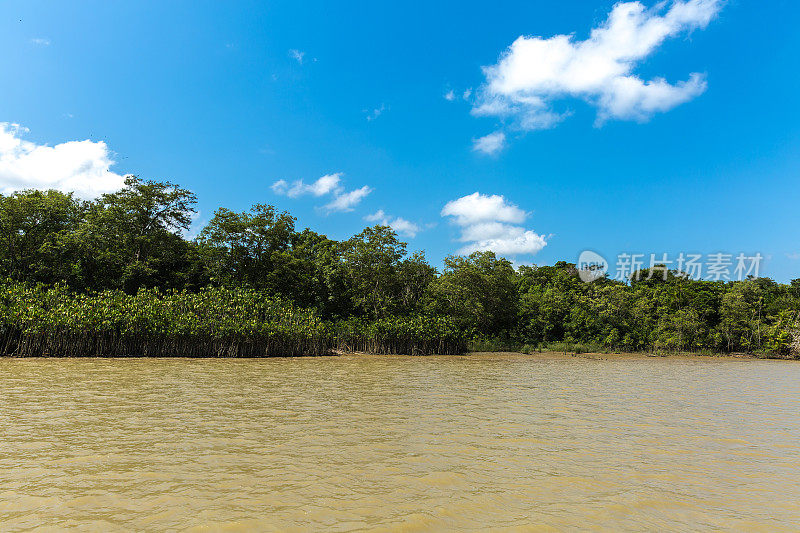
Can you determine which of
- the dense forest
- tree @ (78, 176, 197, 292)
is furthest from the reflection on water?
tree @ (78, 176, 197, 292)

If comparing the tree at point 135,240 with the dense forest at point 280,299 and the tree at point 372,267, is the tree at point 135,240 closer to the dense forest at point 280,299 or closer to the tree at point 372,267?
the dense forest at point 280,299

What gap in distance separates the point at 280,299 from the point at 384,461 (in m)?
29.1

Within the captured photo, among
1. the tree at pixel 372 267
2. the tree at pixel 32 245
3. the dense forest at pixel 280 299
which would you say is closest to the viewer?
the dense forest at pixel 280 299

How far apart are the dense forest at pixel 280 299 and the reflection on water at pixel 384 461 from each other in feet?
41.4

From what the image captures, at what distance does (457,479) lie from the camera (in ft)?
17.3

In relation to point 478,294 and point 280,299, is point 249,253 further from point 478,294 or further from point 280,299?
Result: point 478,294

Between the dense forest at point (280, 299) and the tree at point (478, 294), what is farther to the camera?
the tree at point (478, 294)

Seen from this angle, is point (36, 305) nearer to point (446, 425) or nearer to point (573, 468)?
point (446, 425)

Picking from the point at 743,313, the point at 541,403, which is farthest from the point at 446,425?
the point at 743,313

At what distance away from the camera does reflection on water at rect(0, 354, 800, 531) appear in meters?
4.21

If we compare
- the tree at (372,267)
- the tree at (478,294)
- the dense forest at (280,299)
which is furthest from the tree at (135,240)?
the tree at (478,294)

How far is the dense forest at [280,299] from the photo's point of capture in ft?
77.6

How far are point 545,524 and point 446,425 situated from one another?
13.9 feet

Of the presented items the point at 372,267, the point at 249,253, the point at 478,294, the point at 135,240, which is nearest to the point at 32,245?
the point at 135,240
